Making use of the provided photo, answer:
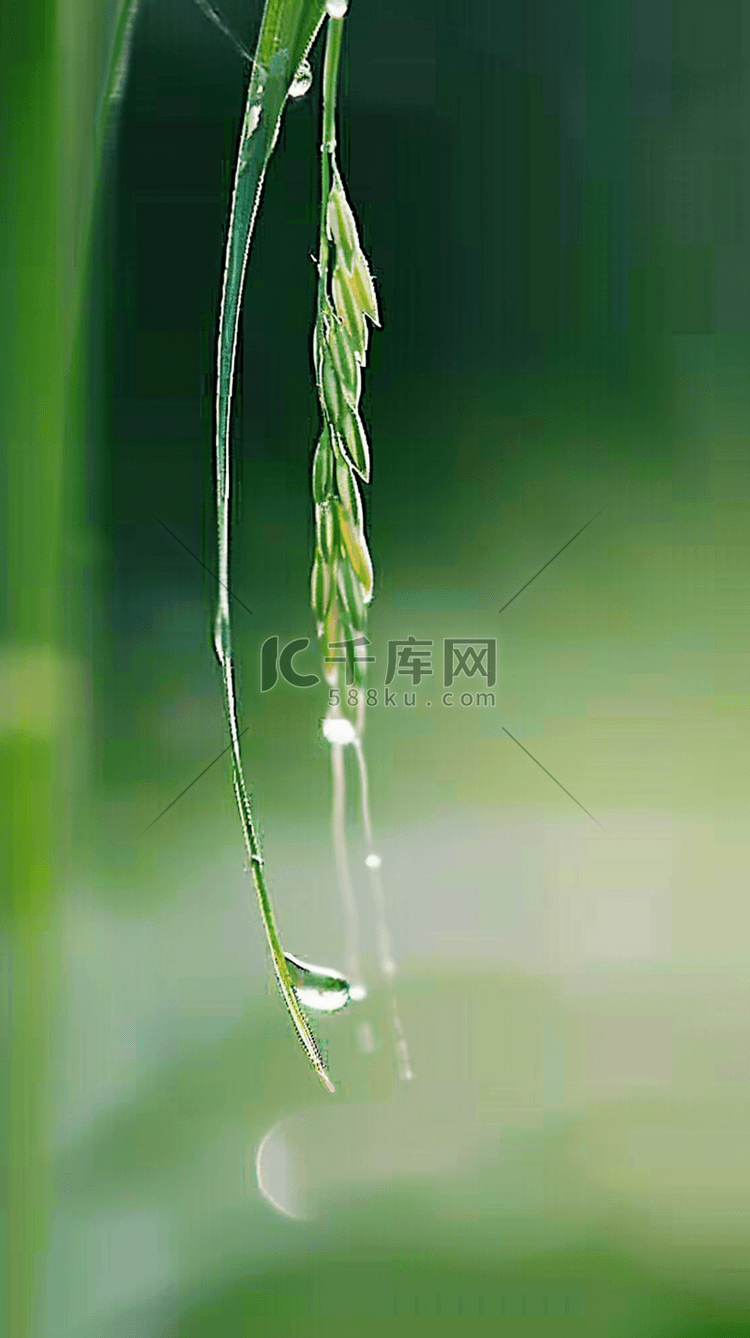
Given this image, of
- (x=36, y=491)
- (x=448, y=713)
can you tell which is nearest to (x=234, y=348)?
(x=36, y=491)

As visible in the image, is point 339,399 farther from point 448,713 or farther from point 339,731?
point 448,713

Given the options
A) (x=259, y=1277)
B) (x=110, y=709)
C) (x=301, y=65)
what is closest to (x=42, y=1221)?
(x=259, y=1277)

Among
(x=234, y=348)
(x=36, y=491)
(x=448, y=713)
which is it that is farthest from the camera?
(x=448, y=713)

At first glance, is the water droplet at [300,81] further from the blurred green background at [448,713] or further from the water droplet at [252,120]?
the blurred green background at [448,713]

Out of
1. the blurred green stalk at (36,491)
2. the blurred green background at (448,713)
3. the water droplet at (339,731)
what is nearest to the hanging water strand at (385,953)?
the blurred green background at (448,713)

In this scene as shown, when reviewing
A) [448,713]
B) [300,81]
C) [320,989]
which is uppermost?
[448,713]

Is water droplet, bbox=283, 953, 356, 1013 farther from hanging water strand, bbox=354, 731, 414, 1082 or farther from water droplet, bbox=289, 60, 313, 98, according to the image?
hanging water strand, bbox=354, 731, 414, 1082

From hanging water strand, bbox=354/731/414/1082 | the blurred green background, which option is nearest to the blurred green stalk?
the blurred green background
